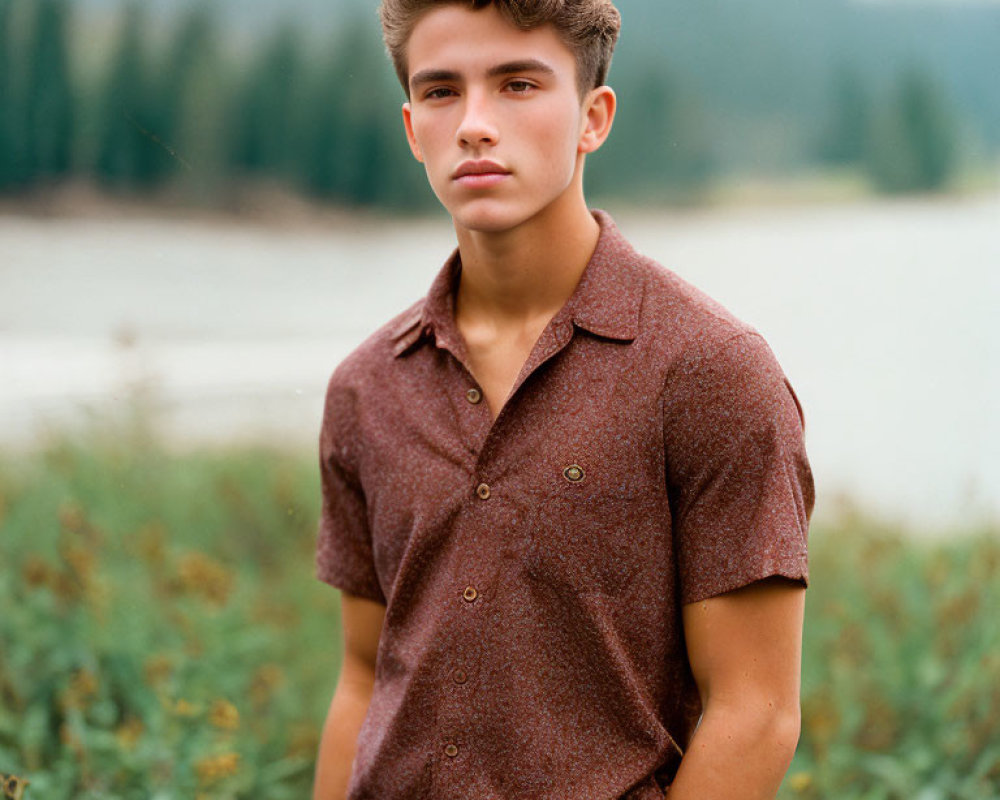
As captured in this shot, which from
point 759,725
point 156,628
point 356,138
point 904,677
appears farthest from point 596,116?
point 356,138

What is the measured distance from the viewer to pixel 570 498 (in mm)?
1556

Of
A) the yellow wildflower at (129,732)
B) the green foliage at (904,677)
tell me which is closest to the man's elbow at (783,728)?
the green foliage at (904,677)

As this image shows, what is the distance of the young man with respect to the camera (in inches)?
59.4

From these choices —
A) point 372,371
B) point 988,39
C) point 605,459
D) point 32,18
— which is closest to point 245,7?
point 32,18

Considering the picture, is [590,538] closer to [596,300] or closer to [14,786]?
[596,300]

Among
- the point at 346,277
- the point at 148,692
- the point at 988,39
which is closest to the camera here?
the point at 148,692

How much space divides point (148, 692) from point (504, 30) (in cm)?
188

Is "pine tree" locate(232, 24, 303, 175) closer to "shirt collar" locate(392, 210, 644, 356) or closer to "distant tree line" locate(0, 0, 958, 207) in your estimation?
"distant tree line" locate(0, 0, 958, 207)

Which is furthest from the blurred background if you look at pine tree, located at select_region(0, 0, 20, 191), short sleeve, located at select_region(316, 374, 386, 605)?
short sleeve, located at select_region(316, 374, 386, 605)

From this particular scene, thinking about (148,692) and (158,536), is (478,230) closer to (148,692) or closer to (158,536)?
(148,692)

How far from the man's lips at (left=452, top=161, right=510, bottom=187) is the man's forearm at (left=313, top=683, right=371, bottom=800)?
772 millimetres

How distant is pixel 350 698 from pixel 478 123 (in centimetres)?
85

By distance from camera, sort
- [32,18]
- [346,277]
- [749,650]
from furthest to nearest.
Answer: [346,277], [32,18], [749,650]

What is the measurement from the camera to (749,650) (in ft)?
4.94
